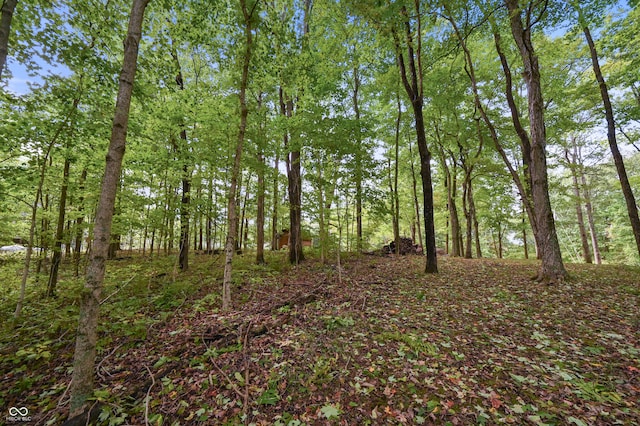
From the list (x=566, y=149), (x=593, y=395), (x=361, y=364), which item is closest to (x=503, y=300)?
(x=593, y=395)

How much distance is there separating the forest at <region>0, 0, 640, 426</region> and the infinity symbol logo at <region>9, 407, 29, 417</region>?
0.02 meters

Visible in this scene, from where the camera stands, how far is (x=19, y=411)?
289 centimetres

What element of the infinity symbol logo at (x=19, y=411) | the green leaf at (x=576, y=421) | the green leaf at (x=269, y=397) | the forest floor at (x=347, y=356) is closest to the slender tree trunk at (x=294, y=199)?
the forest floor at (x=347, y=356)

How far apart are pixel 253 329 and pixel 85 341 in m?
2.26

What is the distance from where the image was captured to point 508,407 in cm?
254

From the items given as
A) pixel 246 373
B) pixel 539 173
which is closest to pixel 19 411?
pixel 246 373

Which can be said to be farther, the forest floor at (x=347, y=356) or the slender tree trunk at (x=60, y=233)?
the slender tree trunk at (x=60, y=233)

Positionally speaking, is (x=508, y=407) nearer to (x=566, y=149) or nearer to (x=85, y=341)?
(x=85, y=341)

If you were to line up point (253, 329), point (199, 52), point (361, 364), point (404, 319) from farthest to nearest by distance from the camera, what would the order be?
point (199, 52), point (404, 319), point (253, 329), point (361, 364)

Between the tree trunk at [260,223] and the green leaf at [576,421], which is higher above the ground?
the tree trunk at [260,223]

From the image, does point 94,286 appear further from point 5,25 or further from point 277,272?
point 277,272

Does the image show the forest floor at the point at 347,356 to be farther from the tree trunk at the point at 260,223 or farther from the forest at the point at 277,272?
the tree trunk at the point at 260,223

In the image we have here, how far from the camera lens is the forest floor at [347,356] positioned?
2629 millimetres

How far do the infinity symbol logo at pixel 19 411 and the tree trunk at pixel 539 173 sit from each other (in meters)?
10.3
